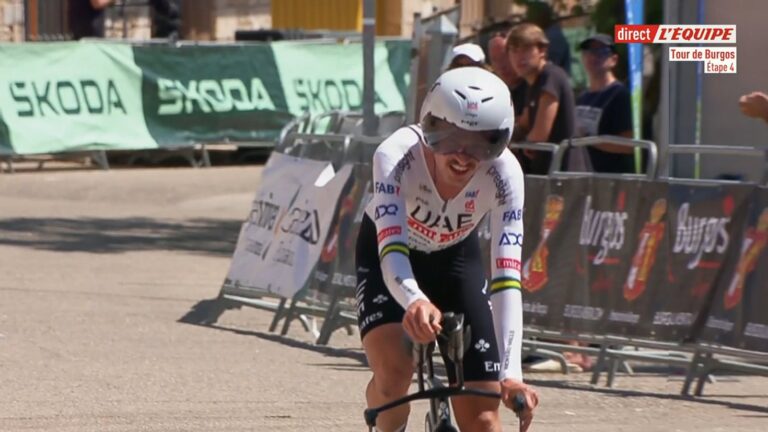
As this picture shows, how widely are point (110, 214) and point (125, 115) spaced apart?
14.0 feet

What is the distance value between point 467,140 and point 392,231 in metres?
0.42

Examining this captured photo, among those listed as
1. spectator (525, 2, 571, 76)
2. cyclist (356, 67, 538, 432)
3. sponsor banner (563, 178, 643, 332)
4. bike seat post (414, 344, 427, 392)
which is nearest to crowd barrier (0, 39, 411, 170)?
spectator (525, 2, 571, 76)

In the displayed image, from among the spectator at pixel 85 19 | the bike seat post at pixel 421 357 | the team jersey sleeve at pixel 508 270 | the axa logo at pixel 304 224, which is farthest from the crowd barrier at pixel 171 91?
the bike seat post at pixel 421 357

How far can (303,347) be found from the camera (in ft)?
36.0

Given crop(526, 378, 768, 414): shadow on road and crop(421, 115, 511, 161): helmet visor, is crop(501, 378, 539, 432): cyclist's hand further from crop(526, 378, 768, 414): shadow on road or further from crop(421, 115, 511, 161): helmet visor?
crop(526, 378, 768, 414): shadow on road

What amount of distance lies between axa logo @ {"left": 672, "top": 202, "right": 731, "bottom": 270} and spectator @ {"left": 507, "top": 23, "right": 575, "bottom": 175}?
1.42 m

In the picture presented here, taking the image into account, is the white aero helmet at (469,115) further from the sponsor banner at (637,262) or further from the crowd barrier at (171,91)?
the crowd barrier at (171,91)

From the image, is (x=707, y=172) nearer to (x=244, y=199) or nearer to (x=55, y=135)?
(x=244, y=199)

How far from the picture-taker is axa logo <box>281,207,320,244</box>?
1122 centimetres

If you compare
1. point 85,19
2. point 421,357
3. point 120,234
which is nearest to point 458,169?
point 421,357

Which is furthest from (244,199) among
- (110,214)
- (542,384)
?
(542,384)

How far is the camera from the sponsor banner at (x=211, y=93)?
22.7m

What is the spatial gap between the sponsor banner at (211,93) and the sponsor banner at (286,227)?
10941mm

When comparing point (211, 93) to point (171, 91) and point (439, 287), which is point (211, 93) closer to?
point (171, 91)
